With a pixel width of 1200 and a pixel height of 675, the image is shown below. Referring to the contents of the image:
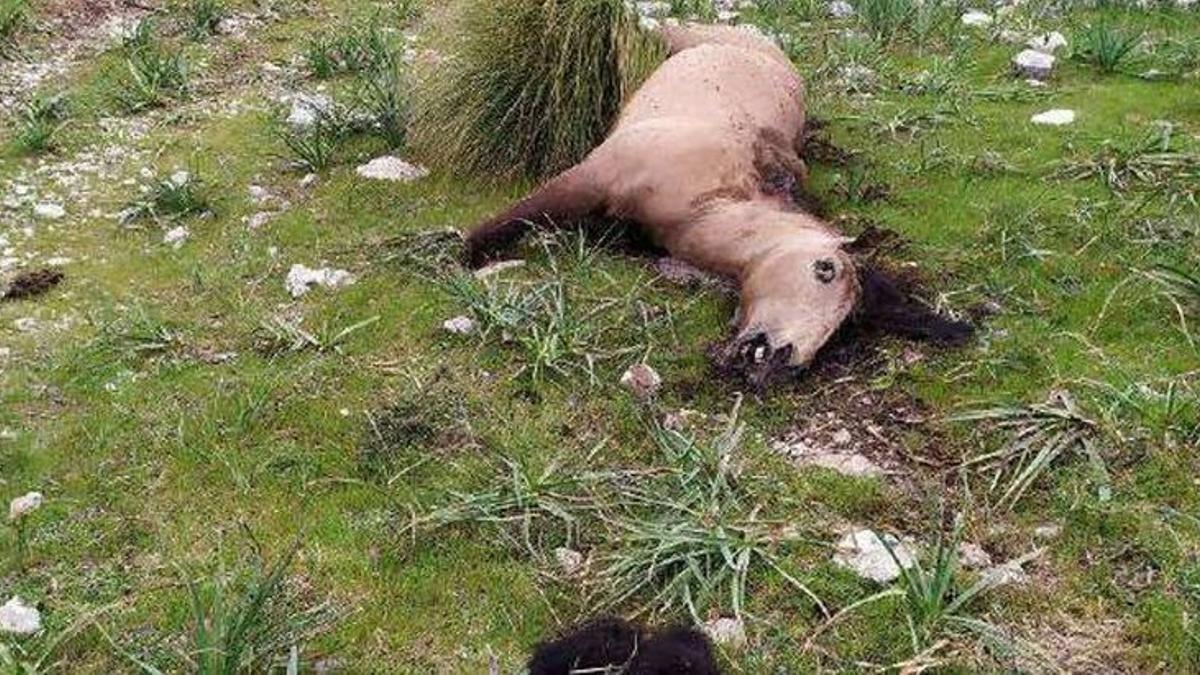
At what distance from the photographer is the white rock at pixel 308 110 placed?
784 cm

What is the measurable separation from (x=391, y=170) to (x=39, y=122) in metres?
2.19

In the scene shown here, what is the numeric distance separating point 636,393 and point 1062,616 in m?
1.83

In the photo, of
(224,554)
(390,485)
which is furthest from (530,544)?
(224,554)

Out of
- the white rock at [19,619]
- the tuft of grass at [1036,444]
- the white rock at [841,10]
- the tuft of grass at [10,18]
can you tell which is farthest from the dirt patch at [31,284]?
the white rock at [841,10]

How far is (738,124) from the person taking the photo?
21.3ft

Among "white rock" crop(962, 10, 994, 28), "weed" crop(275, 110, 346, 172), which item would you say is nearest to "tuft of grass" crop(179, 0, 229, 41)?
"weed" crop(275, 110, 346, 172)

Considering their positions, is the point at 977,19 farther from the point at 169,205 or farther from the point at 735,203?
the point at 169,205

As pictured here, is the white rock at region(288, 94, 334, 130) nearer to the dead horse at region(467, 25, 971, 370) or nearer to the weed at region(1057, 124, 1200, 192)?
the dead horse at region(467, 25, 971, 370)

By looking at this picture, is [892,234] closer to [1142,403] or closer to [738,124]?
[738,124]

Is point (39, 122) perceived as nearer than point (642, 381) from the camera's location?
No

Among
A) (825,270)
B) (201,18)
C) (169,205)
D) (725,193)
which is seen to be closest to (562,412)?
(825,270)

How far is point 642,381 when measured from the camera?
5.24 metres

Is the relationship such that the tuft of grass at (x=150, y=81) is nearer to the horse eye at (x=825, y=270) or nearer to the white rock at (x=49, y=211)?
the white rock at (x=49, y=211)

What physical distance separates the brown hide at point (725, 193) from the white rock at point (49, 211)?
2365 mm
